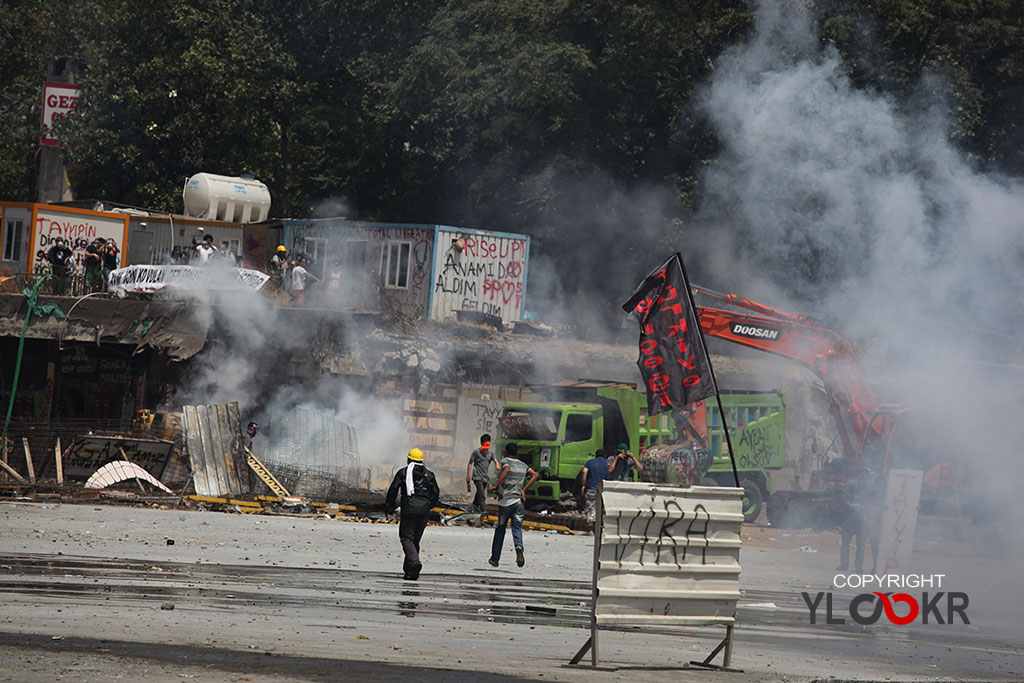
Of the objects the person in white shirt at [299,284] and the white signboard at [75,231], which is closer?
the person in white shirt at [299,284]

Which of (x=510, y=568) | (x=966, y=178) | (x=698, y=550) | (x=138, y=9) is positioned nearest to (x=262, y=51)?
(x=138, y=9)

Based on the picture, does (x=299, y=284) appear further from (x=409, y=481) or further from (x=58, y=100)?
(x=58, y=100)

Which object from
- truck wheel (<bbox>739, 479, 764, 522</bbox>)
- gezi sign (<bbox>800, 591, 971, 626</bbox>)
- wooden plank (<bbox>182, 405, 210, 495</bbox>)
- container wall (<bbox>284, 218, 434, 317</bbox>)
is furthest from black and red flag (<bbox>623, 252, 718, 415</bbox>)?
container wall (<bbox>284, 218, 434, 317</bbox>)

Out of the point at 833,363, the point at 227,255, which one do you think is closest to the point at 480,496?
the point at 833,363

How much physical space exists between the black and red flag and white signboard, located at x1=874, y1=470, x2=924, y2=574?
3.84 metres

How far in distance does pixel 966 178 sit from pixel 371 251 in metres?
15.2

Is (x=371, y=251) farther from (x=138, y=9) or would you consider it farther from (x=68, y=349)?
(x=138, y=9)

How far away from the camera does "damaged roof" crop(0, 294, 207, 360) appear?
2834 centimetres

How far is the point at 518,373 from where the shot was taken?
3106 cm

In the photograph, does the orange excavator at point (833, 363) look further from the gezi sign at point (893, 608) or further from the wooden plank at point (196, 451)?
the gezi sign at point (893, 608)

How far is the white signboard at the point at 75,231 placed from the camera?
34.0 metres

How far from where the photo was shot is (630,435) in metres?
25.8

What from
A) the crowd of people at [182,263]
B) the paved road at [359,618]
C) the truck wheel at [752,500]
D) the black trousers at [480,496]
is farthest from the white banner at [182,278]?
the truck wheel at [752,500]

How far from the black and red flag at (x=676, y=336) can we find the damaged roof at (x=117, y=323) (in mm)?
17234
